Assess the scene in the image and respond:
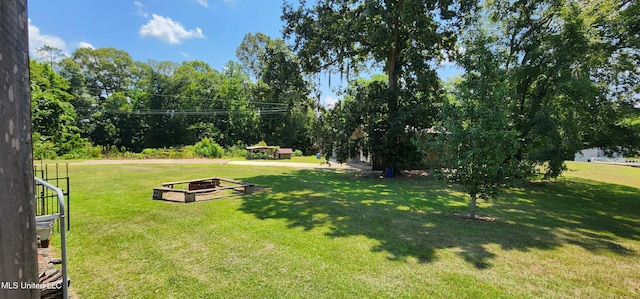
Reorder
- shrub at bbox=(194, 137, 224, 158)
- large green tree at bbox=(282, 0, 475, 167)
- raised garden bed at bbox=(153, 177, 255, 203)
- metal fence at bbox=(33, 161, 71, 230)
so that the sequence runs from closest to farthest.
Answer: metal fence at bbox=(33, 161, 71, 230), raised garden bed at bbox=(153, 177, 255, 203), large green tree at bbox=(282, 0, 475, 167), shrub at bbox=(194, 137, 224, 158)

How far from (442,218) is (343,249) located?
3102 mm

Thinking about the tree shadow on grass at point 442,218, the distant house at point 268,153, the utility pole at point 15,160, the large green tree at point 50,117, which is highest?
the large green tree at point 50,117

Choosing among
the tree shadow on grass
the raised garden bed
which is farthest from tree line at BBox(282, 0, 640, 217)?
the raised garden bed

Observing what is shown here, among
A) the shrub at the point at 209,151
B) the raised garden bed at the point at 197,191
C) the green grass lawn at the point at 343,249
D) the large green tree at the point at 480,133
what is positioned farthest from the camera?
the shrub at the point at 209,151

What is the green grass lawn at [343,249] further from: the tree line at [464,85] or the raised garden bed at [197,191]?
the tree line at [464,85]

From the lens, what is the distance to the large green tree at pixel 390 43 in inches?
510

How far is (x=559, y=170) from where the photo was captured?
36.3 feet

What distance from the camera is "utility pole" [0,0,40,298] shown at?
91 cm

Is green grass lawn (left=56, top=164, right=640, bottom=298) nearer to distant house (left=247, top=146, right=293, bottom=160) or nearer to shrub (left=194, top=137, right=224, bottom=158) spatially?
shrub (left=194, top=137, right=224, bottom=158)

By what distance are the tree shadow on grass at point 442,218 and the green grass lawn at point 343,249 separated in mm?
38

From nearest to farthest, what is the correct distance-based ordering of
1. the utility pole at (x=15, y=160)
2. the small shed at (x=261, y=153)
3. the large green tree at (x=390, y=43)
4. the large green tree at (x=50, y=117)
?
the utility pole at (x=15, y=160) → the large green tree at (x=390, y=43) → the large green tree at (x=50, y=117) → the small shed at (x=261, y=153)

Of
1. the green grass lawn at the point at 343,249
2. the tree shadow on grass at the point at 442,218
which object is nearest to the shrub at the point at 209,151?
the tree shadow on grass at the point at 442,218

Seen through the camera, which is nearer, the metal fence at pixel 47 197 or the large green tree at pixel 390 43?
the metal fence at pixel 47 197

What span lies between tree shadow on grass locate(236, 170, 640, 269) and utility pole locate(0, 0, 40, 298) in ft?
13.4
